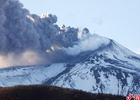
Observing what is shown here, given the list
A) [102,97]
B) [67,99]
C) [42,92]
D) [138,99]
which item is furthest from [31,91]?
[138,99]

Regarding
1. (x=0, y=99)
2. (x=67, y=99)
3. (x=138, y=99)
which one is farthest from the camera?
(x=67, y=99)

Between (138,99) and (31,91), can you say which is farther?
(31,91)

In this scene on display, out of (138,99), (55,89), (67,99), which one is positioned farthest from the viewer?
(55,89)

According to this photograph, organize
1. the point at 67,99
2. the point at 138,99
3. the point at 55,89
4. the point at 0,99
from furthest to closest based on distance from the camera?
1. the point at 55,89
2. the point at 67,99
3. the point at 0,99
4. the point at 138,99

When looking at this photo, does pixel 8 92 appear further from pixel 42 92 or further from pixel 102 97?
pixel 102 97

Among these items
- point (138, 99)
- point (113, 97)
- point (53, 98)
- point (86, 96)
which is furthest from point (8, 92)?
point (138, 99)

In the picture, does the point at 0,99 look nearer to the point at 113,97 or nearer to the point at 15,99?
the point at 15,99
